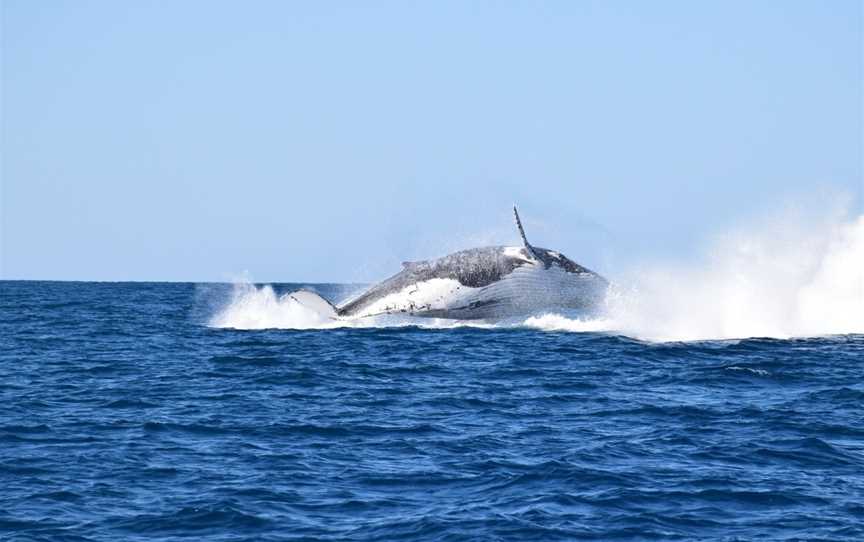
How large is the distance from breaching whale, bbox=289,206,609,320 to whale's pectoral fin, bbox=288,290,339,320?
1783mm

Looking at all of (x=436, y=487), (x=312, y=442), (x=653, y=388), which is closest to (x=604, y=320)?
(x=653, y=388)

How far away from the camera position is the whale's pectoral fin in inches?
1361

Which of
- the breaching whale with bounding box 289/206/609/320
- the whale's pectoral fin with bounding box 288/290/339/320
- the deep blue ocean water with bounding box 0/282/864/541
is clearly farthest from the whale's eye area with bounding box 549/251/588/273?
the whale's pectoral fin with bounding box 288/290/339/320

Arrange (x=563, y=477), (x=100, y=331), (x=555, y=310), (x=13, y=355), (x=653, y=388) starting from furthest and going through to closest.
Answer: (x=100, y=331) → (x=555, y=310) → (x=13, y=355) → (x=653, y=388) → (x=563, y=477)

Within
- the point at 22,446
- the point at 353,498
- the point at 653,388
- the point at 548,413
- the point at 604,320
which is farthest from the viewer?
the point at 604,320

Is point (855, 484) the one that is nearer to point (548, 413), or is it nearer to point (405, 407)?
point (548, 413)

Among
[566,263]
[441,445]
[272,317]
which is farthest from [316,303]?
[441,445]

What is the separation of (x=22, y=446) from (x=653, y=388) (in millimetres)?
11577

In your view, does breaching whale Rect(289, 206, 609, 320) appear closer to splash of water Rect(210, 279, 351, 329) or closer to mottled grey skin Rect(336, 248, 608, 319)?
mottled grey skin Rect(336, 248, 608, 319)

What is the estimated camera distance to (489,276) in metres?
31.6

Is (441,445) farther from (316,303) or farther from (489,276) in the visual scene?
(316,303)

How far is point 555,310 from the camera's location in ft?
108

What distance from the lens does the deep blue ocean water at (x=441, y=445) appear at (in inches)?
472

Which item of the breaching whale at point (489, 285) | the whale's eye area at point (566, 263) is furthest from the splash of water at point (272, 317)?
the whale's eye area at point (566, 263)
